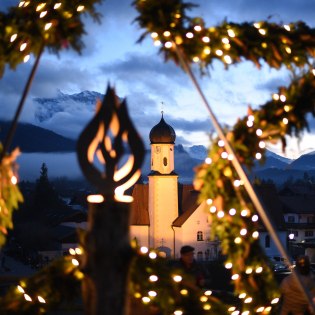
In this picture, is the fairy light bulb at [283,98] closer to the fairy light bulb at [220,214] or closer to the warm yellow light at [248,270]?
the fairy light bulb at [220,214]

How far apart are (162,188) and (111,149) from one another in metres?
43.7

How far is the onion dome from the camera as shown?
46.8 meters

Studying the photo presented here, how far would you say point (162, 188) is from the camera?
48.1 m

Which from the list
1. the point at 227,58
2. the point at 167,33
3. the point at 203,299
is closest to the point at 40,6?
the point at 167,33

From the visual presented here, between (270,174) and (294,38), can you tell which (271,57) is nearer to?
(294,38)

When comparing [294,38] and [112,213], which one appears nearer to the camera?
[112,213]

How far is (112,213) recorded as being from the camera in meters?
4.34

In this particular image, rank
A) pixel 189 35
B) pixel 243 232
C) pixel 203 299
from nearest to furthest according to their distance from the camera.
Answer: pixel 203 299, pixel 189 35, pixel 243 232

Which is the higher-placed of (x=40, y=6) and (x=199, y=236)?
(x=199, y=236)

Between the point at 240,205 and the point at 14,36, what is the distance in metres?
2.62

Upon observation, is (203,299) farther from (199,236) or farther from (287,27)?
(199,236)

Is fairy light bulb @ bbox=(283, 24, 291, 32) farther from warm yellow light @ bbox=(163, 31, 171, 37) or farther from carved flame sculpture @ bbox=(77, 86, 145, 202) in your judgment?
carved flame sculpture @ bbox=(77, 86, 145, 202)

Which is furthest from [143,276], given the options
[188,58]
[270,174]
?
[270,174]

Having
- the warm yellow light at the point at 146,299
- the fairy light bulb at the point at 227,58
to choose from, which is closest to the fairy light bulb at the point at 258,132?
the fairy light bulb at the point at 227,58
